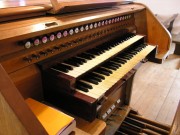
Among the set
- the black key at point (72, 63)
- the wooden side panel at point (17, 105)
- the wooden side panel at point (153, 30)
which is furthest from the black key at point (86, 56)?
the wooden side panel at point (153, 30)

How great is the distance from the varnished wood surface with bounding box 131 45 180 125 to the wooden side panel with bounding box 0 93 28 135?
5.28 feet

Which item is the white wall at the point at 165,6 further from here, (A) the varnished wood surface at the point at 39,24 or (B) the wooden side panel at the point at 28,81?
(B) the wooden side panel at the point at 28,81

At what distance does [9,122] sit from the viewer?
Result: 59 centimetres

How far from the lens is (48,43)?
0.95 meters

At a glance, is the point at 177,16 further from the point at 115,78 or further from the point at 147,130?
the point at 115,78

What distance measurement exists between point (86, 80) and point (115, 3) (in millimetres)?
894

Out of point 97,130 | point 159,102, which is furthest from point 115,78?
point 159,102

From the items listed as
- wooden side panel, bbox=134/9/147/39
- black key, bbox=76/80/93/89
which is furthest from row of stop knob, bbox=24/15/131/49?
wooden side panel, bbox=134/9/147/39

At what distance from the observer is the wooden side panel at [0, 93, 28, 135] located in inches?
21.1

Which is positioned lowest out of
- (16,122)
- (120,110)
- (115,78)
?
(120,110)

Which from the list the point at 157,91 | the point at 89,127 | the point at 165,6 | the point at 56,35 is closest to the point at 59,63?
the point at 56,35

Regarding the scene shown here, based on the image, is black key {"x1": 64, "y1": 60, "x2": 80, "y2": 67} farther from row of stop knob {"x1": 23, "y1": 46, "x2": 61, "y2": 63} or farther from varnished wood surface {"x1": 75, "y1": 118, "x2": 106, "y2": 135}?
varnished wood surface {"x1": 75, "y1": 118, "x2": 106, "y2": 135}

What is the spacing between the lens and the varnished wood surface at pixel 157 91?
2.01 metres

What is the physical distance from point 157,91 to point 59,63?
5.74 ft
